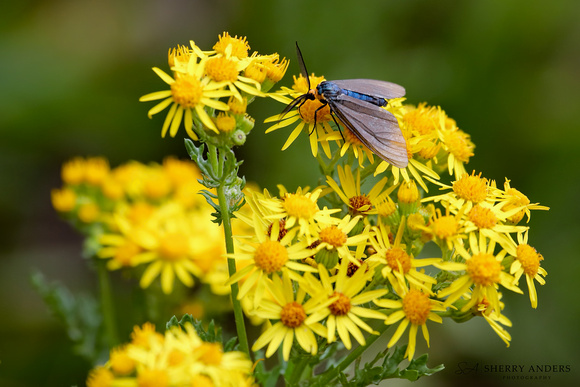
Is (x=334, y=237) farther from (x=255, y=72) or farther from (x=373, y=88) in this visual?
(x=373, y=88)

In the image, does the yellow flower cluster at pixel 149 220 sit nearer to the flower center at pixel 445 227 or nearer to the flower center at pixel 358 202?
the flower center at pixel 358 202

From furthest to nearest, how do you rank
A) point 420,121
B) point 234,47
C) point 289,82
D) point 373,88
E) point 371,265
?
1. point 289,82
2. point 373,88
3. point 420,121
4. point 234,47
5. point 371,265

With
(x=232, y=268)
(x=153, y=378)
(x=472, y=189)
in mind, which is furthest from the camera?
(x=472, y=189)

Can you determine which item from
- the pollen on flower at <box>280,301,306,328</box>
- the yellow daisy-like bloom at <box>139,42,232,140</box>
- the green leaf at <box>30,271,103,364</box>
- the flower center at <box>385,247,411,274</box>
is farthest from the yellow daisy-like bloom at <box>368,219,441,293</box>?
the green leaf at <box>30,271,103,364</box>

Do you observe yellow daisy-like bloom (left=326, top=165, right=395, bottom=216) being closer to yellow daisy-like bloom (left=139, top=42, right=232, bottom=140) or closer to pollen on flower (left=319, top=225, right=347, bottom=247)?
pollen on flower (left=319, top=225, right=347, bottom=247)

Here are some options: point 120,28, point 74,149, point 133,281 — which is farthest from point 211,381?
point 120,28

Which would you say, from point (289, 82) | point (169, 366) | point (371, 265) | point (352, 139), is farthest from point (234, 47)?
point (289, 82)
